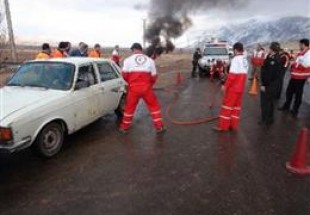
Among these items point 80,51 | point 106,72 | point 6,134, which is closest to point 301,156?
point 6,134

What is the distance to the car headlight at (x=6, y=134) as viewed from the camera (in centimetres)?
570

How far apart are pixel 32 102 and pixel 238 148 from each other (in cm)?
372

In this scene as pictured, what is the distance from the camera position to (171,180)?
5.67 meters

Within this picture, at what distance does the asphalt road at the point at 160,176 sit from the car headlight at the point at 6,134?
1.91 feet

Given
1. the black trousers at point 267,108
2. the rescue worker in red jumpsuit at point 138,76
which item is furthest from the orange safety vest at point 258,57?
the rescue worker in red jumpsuit at point 138,76

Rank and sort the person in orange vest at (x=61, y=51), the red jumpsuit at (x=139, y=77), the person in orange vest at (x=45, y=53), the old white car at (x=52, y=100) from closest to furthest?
the old white car at (x=52, y=100)
the red jumpsuit at (x=139, y=77)
the person in orange vest at (x=45, y=53)
the person in orange vest at (x=61, y=51)

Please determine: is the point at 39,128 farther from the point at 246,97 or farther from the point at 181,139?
the point at 246,97

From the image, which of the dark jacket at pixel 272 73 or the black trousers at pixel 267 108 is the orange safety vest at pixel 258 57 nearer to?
the black trousers at pixel 267 108

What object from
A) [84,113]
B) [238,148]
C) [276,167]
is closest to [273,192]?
[276,167]

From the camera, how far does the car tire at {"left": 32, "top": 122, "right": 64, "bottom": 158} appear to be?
21.0ft

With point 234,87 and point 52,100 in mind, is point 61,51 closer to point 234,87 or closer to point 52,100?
point 52,100

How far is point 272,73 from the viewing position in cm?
903

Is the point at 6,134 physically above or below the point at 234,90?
below

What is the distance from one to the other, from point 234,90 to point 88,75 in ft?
10.0
